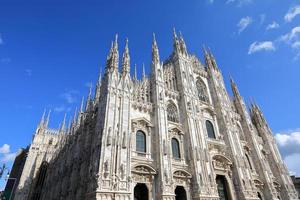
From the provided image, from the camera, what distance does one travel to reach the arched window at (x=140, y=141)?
19.1 meters

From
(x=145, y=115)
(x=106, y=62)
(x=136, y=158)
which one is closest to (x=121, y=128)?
(x=136, y=158)

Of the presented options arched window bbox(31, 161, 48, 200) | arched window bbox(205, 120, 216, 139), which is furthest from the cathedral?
arched window bbox(31, 161, 48, 200)

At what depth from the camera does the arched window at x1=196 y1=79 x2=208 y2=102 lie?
1195 inches

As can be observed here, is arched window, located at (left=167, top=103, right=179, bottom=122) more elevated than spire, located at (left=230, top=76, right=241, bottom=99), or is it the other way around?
spire, located at (left=230, top=76, right=241, bottom=99)

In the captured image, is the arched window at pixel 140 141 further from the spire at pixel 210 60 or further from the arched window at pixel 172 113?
the spire at pixel 210 60

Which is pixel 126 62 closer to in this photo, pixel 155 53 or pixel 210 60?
pixel 155 53

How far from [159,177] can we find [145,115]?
663 centimetres

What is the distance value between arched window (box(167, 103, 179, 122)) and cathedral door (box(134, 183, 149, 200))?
859 cm

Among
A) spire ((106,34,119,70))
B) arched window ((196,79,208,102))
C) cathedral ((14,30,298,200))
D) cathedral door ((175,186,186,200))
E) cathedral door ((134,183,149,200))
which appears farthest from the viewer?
arched window ((196,79,208,102))

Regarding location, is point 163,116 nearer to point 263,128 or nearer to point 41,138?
point 263,128

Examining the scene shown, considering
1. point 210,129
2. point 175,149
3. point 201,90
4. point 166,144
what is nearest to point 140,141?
point 166,144

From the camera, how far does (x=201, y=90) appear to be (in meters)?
31.4

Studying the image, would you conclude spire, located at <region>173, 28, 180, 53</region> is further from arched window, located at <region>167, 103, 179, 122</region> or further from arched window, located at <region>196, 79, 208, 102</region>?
arched window, located at <region>167, 103, 179, 122</region>

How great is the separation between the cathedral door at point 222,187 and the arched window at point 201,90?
38.4ft
